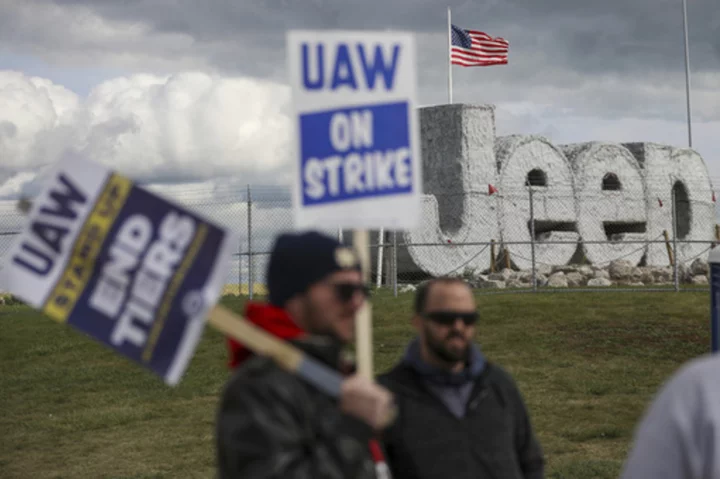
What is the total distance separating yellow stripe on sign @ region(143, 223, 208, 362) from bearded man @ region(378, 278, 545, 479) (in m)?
1.41

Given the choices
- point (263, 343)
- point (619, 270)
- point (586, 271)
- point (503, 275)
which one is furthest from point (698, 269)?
point (263, 343)

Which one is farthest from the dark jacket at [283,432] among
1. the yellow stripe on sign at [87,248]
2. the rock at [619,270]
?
the rock at [619,270]

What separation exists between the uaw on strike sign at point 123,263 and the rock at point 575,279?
2171cm

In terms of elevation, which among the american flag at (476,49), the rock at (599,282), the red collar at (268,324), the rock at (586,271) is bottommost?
the rock at (599,282)

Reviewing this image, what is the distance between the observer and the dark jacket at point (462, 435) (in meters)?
4.01

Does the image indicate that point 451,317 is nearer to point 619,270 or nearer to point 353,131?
point 353,131

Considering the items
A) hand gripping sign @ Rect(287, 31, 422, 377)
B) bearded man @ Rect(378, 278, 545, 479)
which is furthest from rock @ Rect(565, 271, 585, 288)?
hand gripping sign @ Rect(287, 31, 422, 377)

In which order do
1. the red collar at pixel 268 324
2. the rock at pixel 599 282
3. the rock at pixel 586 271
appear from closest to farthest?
the red collar at pixel 268 324 → the rock at pixel 599 282 → the rock at pixel 586 271

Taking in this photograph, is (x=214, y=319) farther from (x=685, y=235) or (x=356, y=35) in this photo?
(x=685, y=235)

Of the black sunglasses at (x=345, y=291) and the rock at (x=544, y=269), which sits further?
the rock at (x=544, y=269)

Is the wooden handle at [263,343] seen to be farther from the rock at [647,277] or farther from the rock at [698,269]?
the rock at [698,269]

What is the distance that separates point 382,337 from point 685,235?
19339mm

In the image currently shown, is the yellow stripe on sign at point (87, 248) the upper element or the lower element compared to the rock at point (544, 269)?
upper

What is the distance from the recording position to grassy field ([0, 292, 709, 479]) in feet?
36.5
